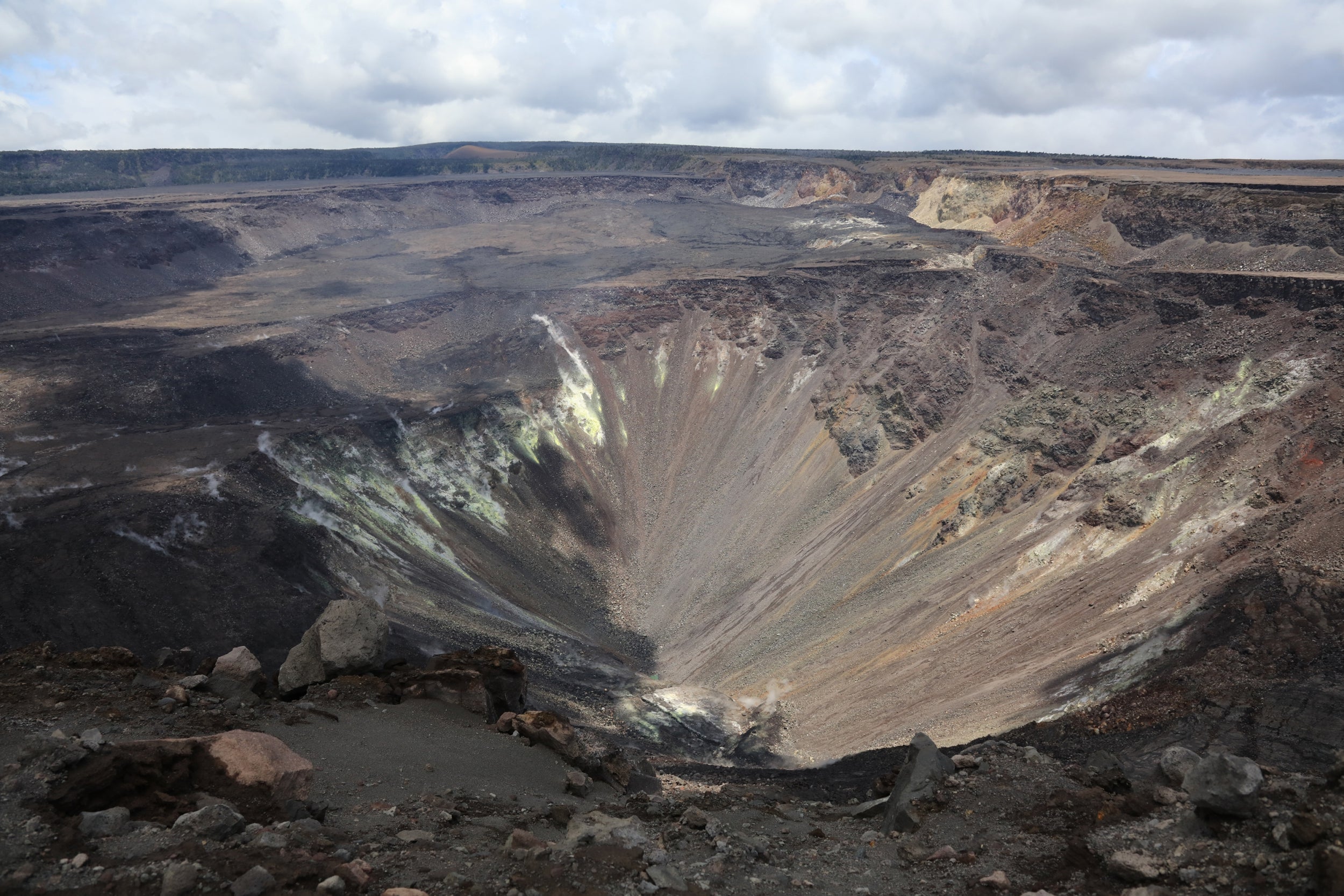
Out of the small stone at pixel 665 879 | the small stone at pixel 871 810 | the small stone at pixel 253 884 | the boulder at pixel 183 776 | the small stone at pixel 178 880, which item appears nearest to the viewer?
the small stone at pixel 178 880

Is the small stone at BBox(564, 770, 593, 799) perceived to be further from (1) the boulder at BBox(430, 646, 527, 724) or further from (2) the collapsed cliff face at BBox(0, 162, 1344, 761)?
(2) the collapsed cliff face at BBox(0, 162, 1344, 761)

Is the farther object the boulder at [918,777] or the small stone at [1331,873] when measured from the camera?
the boulder at [918,777]

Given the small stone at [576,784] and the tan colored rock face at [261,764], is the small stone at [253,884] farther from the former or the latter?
the small stone at [576,784]

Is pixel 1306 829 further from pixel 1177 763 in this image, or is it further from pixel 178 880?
pixel 178 880

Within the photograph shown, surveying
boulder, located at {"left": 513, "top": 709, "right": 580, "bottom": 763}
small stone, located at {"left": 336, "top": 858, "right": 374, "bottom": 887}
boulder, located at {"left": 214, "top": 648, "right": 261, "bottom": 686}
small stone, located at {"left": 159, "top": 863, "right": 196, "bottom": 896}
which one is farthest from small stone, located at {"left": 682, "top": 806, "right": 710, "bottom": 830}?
boulder, located at {"left": 214, "top": 648, "right": 261, "bottom": 686}

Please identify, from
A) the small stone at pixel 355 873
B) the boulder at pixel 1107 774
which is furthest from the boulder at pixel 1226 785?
the small stone at pixel 355 873

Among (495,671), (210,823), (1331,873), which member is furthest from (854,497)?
(210,823)
